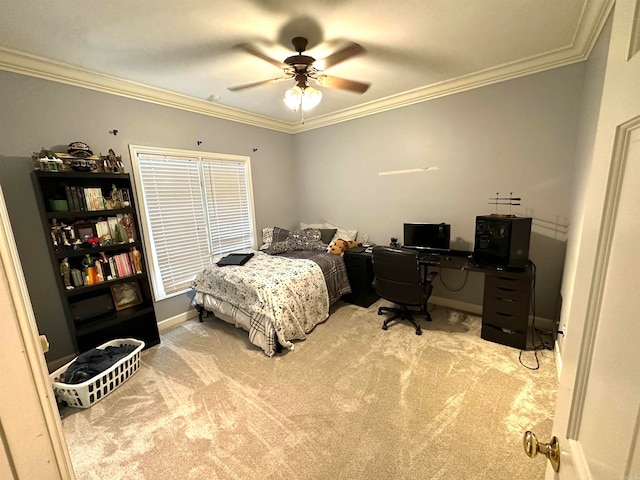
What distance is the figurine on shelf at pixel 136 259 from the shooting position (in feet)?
8.85

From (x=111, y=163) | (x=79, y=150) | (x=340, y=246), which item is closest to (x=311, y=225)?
(x=340, y=246)

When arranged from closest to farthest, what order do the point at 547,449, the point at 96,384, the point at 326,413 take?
the point at 547,449 → the point at 326,413 → the point at 96,384

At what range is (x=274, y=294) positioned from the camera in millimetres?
2598

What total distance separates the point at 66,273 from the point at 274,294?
184 cm

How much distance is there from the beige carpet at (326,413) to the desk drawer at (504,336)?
0.08 metres

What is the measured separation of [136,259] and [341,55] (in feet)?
9.07

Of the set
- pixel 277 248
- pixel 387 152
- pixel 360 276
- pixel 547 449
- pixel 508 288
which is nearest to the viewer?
pixel 547 449

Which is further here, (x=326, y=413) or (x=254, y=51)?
(x=254, y=51)

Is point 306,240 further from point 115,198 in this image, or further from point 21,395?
point 21,395

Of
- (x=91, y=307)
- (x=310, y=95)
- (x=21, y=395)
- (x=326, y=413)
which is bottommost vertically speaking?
(x=326, y=413)

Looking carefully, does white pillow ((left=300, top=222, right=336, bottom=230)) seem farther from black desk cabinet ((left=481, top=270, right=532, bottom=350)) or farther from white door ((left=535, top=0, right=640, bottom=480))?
white door ((left=535, top=0, right=640, bottom=480))

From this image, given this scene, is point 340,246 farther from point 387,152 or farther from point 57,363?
point 57,363

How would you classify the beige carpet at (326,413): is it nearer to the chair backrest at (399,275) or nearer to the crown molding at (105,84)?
the chair backrest at (399,275)

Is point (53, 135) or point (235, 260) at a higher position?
point (53, 135)
